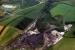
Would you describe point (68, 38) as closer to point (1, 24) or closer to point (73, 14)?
point (73, 14)

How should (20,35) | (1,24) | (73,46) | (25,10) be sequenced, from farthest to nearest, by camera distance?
(25,10), (1,24), (20,35), (73,46)

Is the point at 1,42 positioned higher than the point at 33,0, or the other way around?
the point at 33,0

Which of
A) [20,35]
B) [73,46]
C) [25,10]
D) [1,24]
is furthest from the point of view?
[25,10]

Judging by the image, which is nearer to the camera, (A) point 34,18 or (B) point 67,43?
(B) point 67,43

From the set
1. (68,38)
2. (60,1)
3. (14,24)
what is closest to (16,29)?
(14,24)

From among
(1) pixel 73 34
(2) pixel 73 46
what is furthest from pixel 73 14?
(2) pixel 73 46

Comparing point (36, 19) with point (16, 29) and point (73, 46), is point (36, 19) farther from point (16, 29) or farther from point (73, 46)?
point (73, 46)

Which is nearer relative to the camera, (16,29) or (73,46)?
(73,46)

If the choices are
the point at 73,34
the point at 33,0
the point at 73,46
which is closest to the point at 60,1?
the point at 33,0

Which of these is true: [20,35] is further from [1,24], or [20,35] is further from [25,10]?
[25,10]
